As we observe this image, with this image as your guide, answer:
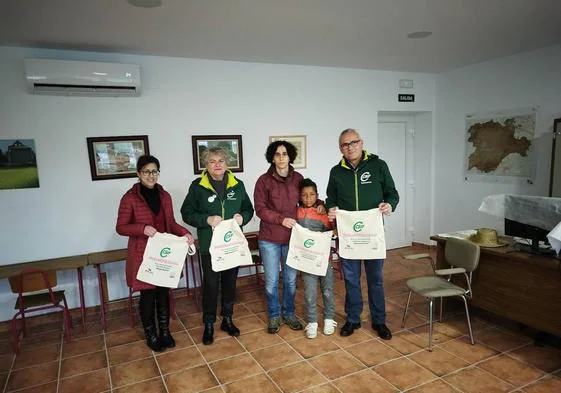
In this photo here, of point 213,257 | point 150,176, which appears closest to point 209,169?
point 150,176

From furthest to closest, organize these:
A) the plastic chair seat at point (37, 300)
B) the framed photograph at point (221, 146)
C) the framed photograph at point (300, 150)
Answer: the framed photograph at point (300, 150) → the framed photograph at point (221, 146) → the plastic chair seat at point (37, 300)

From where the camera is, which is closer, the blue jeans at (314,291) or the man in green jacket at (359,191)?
the man in green jacket at (359,191)

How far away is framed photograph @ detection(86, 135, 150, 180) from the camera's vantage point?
3.67 metres

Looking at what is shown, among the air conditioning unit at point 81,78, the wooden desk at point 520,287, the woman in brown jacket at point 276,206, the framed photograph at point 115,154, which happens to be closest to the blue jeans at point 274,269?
the woman in brown jacket at point 276,206

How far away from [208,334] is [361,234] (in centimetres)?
145

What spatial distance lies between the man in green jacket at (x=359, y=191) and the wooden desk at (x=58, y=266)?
232 cm

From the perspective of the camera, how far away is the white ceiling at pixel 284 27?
8.73ft

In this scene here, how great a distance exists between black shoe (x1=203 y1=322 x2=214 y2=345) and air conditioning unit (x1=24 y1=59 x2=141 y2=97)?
7.79 ft

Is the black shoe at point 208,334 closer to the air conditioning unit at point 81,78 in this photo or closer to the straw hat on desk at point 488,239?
the straw hat on desk at point 488,239

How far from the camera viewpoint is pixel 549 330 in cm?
255

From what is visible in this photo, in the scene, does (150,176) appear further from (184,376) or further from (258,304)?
(258,304)

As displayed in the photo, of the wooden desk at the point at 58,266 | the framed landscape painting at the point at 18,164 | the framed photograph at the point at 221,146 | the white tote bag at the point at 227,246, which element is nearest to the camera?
the white tote bag at the point at 227,246

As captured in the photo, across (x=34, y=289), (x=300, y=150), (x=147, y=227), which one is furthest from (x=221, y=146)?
(x=34, y=289)

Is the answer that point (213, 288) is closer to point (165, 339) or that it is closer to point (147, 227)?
point (165, 339)
